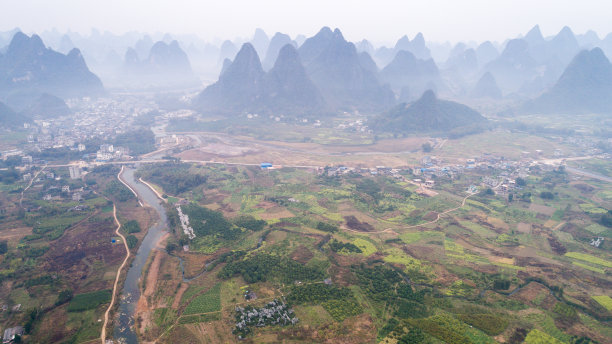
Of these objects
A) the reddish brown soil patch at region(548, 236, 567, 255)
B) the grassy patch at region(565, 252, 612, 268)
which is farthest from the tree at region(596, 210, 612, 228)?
the grassy patch at region(565, 252, 612, 268)

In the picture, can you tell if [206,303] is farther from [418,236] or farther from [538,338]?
[538,338]

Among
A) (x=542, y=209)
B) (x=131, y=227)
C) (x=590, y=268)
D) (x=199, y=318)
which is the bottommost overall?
(x=199, y=318)

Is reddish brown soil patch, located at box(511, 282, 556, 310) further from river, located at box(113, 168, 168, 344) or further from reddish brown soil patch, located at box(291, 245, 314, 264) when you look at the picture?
river, located at box(113, 168, 168, 344)

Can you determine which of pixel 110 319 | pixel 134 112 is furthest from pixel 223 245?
pixel 134 112

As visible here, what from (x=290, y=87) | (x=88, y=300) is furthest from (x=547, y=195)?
(x=290, y=87)

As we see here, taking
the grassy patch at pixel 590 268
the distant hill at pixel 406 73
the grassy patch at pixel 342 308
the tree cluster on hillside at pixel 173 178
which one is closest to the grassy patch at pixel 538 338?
the grassy patch at pixel 342 308

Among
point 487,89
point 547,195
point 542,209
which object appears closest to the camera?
point 542,209

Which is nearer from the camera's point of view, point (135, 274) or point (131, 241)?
point (135, 274)
